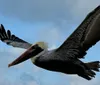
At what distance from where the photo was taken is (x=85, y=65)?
14.1 m

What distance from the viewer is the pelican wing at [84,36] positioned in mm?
13104

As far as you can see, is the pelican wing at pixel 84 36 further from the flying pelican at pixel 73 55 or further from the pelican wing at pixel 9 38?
the pelican wing at pixel 9 38

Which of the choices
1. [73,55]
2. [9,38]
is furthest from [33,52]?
[9,38]

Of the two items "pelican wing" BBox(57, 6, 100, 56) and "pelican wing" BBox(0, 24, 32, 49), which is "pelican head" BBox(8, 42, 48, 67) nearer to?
"pelican wing" BBox(57, 6, 100, 56)

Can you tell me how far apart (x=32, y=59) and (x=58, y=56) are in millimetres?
855

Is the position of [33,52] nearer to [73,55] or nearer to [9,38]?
[73,55]

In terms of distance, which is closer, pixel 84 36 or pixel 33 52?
pixel 84 36

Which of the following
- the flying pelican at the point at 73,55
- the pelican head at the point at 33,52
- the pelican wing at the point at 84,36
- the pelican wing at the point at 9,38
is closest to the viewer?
the pelican wing at the point at 84,36

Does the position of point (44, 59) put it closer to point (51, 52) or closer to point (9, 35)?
point (51, 52)

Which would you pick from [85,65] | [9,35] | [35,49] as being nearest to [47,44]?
[35,49]

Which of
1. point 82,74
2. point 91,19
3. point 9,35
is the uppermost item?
point 9,35

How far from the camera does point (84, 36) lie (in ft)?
45.0

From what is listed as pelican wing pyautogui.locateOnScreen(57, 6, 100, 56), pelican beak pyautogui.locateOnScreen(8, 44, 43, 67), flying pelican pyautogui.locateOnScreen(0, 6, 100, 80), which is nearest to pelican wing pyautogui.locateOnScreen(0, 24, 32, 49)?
pelican beak pyautogui.locateOnScreen(8, 44, 43, 67)

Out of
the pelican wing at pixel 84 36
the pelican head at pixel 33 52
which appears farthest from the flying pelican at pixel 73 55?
the pelican head at pixel 33 52
